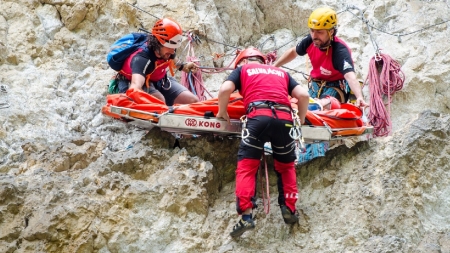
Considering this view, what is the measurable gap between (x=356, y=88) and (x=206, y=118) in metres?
1.54

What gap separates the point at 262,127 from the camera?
4.47 m

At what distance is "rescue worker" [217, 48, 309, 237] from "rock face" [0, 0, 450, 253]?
12.0 inches

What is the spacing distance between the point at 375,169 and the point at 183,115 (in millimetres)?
1763

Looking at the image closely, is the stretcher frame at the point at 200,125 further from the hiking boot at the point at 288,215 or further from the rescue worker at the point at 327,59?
the hiking boot at the point at 288,215

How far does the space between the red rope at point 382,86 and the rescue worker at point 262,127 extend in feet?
4.79

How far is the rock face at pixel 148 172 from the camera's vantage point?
4.45 metres

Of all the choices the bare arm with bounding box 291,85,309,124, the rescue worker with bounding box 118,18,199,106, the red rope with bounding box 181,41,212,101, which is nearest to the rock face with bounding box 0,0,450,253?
the rescue worker with bounding box 118,18,199,106

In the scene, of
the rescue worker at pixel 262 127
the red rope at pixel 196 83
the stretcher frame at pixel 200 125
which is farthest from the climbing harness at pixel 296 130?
the red rope at pixel 196 83

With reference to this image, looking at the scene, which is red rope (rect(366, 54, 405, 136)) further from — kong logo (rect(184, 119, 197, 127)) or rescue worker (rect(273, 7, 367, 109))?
kong logo (rect(184, 119, 197, 127))

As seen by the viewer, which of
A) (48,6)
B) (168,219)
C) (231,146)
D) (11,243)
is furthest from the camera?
(48,6)

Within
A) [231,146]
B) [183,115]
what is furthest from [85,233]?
[231,146]

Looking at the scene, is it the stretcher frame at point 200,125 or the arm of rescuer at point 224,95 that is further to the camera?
the stretcher frame at point 200,125

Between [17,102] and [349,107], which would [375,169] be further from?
[17,102]

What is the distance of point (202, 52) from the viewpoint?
6.99 meters
